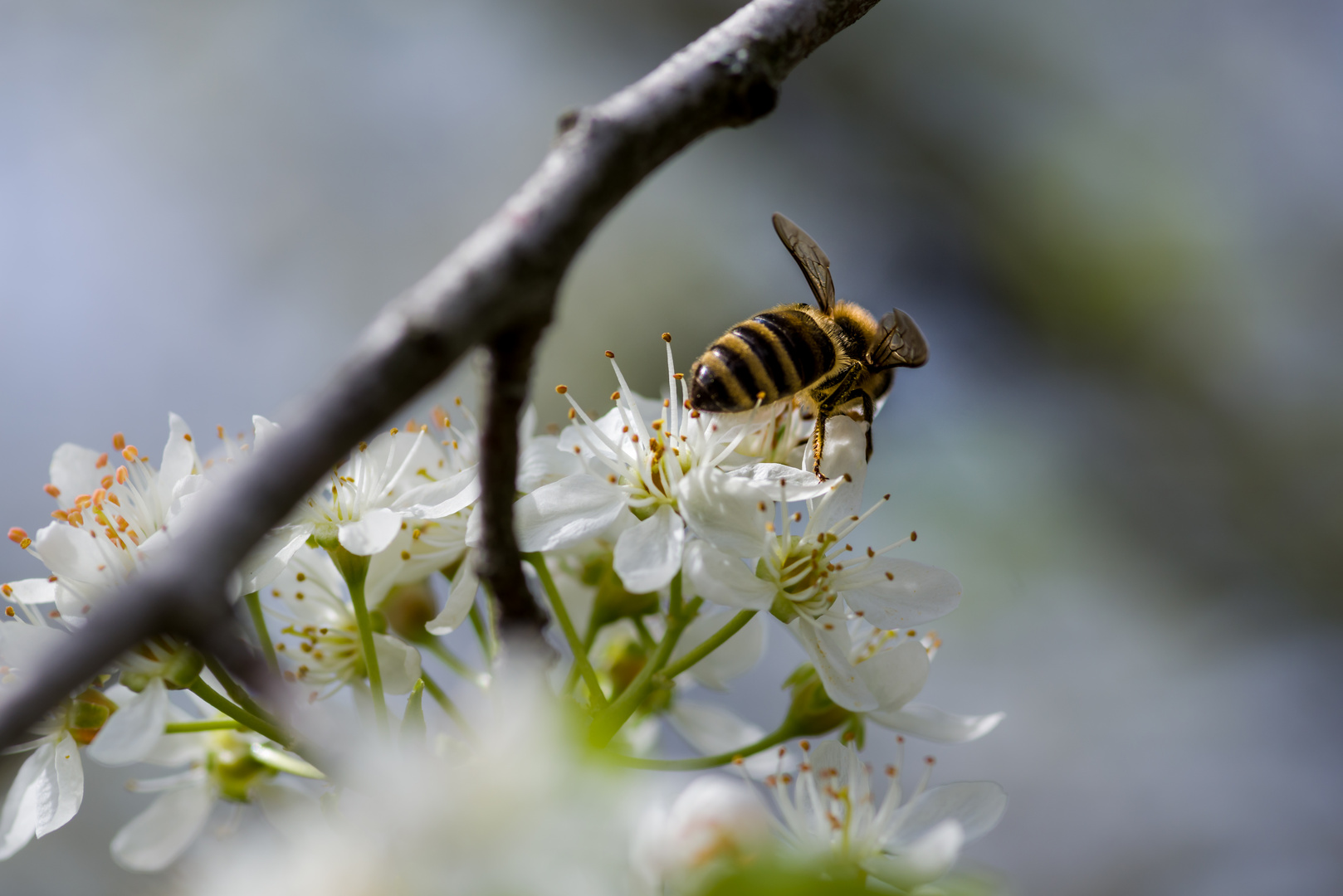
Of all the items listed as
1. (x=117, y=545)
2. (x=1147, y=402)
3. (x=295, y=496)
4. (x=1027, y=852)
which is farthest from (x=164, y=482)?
(x=1147, y=402)

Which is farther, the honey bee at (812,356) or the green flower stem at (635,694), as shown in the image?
the honey bee at (812,356)

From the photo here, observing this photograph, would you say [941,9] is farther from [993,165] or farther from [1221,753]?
[1221,753]

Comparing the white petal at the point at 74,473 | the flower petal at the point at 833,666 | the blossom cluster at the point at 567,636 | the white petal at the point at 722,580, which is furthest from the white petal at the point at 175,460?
the flower petal at the point at 833,666

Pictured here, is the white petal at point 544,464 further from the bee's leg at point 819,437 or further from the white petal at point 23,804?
the white petal at point 23,804

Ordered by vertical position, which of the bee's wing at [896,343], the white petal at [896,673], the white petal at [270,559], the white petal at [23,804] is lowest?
the white petal at [23,804]

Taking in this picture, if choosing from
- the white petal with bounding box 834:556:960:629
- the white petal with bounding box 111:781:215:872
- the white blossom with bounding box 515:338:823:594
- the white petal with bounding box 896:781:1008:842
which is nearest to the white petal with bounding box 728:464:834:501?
the white blossom with bounding box 515:338:823:594
